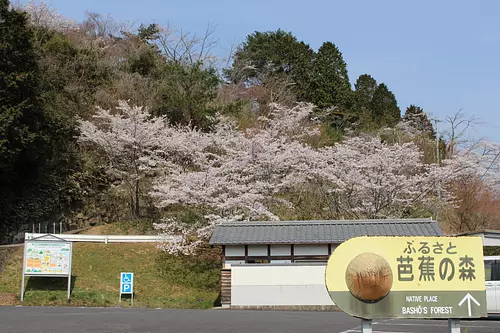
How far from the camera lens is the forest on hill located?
24094mm

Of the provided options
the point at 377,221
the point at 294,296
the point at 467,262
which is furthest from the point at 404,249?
the point at 377,221

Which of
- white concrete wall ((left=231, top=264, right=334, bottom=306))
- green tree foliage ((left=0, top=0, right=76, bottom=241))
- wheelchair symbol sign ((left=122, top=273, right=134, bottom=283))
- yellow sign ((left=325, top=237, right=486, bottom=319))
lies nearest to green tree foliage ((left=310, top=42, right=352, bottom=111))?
green tree foliage ((left=0, top=0, right=76, bottom=241))

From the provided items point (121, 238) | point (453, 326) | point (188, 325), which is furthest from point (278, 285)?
point (453, 326)

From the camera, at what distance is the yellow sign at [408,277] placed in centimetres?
593

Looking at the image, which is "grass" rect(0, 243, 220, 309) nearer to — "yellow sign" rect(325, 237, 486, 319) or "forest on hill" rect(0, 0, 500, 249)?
"forest on hill" rect(0, 0, 500, 249)

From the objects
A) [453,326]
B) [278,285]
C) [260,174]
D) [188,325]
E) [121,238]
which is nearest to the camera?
[453,326]

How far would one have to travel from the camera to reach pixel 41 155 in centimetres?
2478

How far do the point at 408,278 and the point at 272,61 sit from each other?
126 ft

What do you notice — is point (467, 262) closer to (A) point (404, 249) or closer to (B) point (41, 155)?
(A) point (404, 249)

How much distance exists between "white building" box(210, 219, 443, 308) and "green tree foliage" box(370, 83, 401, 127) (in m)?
25.4

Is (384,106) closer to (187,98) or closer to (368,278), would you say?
(187,98)

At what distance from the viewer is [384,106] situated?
44750 millimetres

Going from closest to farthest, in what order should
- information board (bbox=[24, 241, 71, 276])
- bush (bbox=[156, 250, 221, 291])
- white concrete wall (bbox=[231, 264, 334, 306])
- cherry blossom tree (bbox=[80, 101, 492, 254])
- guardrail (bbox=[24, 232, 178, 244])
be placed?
white concrete wall (bbox=[231, 264, 334, 306])
information board (bbox=[24, 241, 71, 276])
bush (bbox=[156, 250, 221, 291])
guardrail (bbox=[24, 232, 178, 244])
cherry blossom tree (bbox=[80, 101, 492, 254])

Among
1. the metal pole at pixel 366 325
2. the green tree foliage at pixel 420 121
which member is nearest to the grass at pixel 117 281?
the metal pole at pixel 366 325
